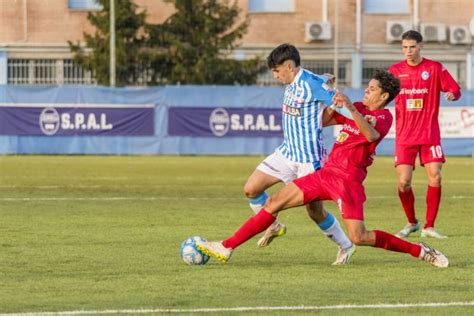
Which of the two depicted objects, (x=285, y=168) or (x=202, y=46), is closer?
(x=285, y=168)

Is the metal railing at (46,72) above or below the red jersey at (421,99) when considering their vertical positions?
above

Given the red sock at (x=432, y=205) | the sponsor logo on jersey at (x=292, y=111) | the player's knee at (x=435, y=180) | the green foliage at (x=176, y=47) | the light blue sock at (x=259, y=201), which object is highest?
the green foliage at (x=176, y=47)

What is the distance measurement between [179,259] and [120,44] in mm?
31036

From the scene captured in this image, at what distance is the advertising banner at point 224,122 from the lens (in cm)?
3444

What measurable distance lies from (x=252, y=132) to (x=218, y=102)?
120 cm

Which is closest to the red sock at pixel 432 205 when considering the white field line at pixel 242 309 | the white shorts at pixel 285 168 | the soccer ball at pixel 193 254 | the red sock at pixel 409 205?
the red sock at pixel 409 205

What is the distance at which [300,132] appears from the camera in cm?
1196

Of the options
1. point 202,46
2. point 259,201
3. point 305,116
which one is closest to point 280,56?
point 305,116

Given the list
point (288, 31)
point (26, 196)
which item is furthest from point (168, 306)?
point (288, 31)

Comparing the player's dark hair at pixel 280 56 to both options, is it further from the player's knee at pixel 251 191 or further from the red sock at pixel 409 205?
the red sock at pixel 409 205

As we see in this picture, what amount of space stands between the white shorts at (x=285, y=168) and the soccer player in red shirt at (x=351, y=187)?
0.87m

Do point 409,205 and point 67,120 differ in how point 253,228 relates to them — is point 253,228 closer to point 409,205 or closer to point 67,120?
point 409,205

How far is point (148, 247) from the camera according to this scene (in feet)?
41.7

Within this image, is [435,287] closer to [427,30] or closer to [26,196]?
[26,196]
